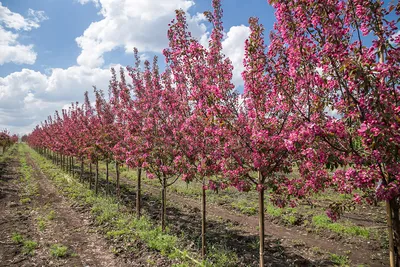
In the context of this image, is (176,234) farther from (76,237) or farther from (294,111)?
(294,111)

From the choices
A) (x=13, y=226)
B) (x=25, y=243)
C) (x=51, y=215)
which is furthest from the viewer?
(x=51, y=215)

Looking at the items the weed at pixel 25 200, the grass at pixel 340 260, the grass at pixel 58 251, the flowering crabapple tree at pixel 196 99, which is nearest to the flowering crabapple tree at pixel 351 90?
the flowering crabapple tree at pixel 196 99

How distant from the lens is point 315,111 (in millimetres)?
5098

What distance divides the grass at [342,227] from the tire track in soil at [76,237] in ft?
29.0

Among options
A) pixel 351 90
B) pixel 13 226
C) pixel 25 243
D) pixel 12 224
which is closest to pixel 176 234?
pixel 25 243

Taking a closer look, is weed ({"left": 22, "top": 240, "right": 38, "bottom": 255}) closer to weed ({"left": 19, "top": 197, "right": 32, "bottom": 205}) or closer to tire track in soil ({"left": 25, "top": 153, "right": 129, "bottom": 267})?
tire track in soil ({"left": 25, "top": 153, "right": 129, "bottom": 267})

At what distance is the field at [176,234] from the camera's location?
9.16 m

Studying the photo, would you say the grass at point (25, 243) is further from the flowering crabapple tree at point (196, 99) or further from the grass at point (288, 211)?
the grass at point (288, 211)

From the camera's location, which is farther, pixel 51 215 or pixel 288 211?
pixel 288 211

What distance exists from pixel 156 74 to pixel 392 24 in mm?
8450

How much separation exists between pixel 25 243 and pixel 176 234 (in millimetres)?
5780

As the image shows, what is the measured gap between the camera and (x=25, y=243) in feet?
33.3

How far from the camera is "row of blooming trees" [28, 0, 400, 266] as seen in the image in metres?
4.10

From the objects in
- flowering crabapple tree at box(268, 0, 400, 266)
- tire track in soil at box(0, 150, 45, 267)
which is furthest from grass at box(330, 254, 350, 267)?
tire track in soil at box(0, 150, 45, 267)
